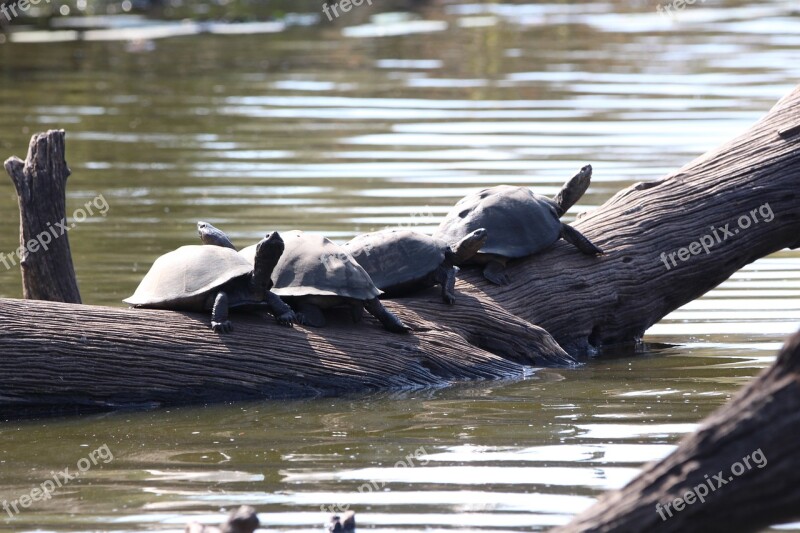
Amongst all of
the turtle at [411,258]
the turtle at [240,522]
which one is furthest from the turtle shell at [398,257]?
the turtle at [240,522]

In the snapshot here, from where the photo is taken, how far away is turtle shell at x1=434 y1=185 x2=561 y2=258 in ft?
23.4

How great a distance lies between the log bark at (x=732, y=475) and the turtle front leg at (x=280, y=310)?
3.03m

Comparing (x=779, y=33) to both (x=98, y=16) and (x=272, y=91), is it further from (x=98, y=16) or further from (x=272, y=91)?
(x=98, y=16)

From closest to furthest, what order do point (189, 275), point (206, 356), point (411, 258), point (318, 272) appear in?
point (206, 356), point (189, 275), point (318, 272), point (411, 258)

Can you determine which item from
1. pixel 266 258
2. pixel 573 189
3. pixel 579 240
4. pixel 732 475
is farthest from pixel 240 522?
pixel 573 189

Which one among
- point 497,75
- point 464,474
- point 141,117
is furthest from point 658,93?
point 464,474

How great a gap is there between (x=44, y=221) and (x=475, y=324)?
8.11 feet

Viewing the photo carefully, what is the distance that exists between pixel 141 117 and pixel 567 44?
8.08 metres

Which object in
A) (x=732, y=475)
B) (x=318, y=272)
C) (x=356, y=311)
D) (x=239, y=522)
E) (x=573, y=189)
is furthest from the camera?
Result: (x=573, y=189)

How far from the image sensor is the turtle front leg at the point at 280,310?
6.43 metres

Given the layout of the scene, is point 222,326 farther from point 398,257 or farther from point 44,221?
point 44,221

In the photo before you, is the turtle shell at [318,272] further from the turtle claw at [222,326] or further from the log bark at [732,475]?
the log bark at [732,475]

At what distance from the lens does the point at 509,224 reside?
719 cm

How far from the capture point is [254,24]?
2373 centimetres
